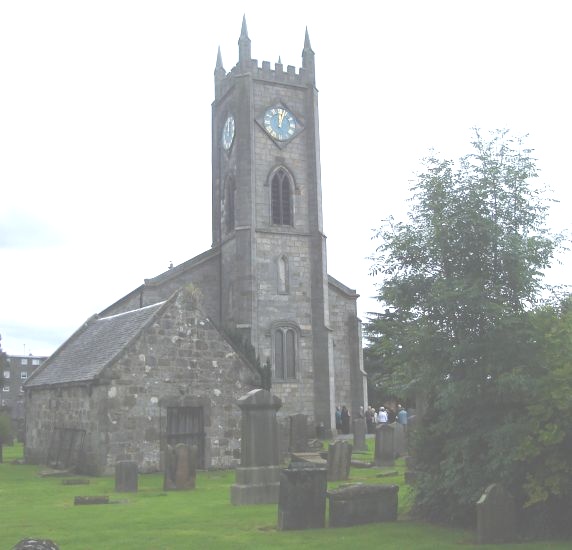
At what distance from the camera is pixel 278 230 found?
1574 inches

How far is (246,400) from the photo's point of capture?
45.8ft

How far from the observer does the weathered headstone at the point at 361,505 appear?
35.3ft

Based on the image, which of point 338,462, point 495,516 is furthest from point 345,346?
point 495,516

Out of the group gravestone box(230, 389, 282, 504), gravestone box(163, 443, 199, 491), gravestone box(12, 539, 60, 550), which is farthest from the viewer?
gravestone box(163, 443, 199, 491)

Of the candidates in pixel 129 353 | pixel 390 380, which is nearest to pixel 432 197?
pixel 390 380

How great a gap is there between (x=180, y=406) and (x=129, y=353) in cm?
209

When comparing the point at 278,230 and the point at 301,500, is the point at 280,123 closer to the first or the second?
the point at 278,230

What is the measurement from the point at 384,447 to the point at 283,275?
2028cm

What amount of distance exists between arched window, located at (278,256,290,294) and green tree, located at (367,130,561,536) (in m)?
27.5

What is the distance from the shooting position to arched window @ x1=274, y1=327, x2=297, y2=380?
38.4 m

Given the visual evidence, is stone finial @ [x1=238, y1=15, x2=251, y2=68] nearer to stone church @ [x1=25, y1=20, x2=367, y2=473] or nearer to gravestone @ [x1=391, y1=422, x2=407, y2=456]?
stone church @ [x1=25, y1=20, x2=367, y2=473]

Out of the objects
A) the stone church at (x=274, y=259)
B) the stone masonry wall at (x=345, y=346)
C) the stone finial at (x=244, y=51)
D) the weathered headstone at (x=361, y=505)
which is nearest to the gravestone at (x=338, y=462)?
the weathered headstone at (x=361, y=505)

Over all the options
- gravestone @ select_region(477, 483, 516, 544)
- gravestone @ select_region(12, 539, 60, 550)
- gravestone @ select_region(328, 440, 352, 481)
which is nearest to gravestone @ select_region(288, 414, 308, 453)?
gravestone @ select_region(328, 440, 352, 481)

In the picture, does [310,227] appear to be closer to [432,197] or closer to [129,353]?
[129,353]
